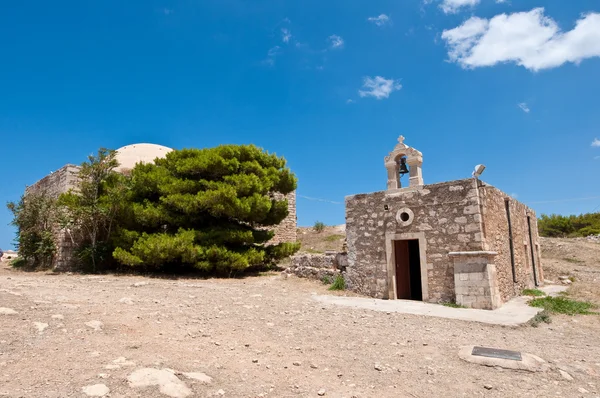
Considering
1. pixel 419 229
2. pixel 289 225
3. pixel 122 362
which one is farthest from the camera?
pixel 289 225

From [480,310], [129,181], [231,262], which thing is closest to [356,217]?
[480,310]

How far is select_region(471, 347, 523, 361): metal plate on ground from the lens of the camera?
464 cm

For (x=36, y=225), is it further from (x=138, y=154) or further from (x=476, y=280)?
(x=476, y=280)

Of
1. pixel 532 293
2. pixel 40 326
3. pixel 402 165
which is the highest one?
pixel 402 165

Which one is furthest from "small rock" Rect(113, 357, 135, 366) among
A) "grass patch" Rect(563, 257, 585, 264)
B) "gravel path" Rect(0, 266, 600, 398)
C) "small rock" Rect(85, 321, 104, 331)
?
"grass patch" Rect(563, 257, 585, 264)

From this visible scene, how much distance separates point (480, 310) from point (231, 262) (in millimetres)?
7714

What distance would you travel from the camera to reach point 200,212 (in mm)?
13469

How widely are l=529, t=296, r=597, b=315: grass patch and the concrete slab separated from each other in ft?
0.86

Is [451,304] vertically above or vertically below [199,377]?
below

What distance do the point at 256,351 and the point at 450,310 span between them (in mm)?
5009

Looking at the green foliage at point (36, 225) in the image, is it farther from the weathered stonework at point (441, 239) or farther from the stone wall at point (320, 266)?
the weathered stonework at point (441, 239)

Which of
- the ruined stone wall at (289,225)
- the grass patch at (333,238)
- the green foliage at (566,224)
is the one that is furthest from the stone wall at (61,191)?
the green foliage at (566,224)

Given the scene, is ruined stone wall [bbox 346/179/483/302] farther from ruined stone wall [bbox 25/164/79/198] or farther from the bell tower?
ruined stone wall [bbox 25/164/79/198]

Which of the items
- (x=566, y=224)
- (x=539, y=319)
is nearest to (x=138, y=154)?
(x=539, y=319)
